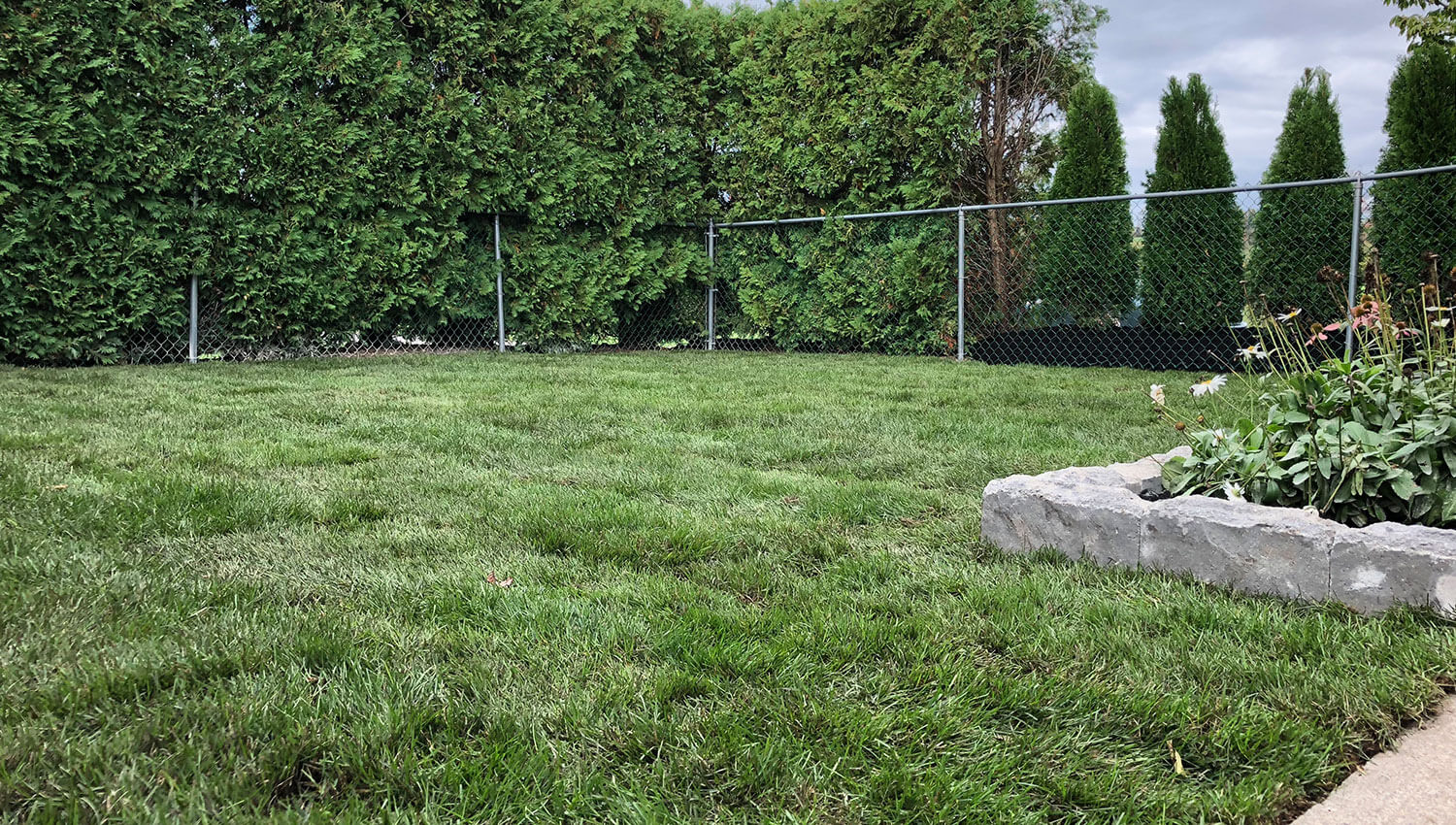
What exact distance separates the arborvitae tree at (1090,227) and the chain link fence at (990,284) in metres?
0.02

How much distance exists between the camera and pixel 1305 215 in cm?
619

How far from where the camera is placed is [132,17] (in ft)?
20.5

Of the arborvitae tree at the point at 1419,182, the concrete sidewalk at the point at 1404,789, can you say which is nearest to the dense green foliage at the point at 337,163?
the arborvitae tree at the point at 1419,182

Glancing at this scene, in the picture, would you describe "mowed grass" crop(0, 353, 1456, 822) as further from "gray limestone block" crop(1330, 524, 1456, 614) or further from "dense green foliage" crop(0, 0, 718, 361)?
"dense green foliage" crop(0, 0, 718, 361)

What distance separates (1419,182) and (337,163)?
311 inches

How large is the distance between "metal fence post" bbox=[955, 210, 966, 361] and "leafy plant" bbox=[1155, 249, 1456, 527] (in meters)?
5.11

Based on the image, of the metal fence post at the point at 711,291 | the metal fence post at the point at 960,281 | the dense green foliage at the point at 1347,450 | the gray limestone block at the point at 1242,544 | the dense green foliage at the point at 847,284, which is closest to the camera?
the gray limestone block at the point at 1242,544

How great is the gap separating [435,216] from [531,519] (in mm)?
6106

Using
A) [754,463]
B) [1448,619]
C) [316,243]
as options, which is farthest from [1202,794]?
[316,243]

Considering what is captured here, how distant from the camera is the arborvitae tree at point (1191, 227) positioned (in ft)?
21.3

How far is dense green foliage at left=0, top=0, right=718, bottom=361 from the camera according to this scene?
617cm

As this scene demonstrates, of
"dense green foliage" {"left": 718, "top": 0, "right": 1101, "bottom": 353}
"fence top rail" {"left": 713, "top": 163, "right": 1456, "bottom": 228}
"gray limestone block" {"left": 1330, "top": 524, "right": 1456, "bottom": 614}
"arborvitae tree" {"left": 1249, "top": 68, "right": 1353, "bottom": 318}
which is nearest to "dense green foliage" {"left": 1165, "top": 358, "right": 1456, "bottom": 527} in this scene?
"gray limestone block" {"left": 1330, "top": 524, "right": 1456, "bottom": 614}

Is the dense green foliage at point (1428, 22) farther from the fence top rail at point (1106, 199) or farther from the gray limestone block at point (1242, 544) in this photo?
the gray limestone block at point (1242, 544)

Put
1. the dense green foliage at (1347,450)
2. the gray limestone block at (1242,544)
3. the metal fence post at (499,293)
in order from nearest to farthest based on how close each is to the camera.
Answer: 1. the gray limestone block at (1242,544)
2. the dense green foliage at (1347,450)
3. the metal fence post at (499,293)
